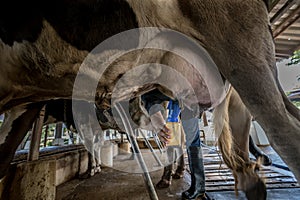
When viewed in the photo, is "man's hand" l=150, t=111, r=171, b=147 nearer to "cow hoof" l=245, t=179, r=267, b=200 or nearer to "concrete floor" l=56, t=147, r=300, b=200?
"concrete floor" l=56, t=147, r=300, b=200

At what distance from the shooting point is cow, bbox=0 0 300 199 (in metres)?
0.55

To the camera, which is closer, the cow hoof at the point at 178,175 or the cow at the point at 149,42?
the cow at the point at 149,42

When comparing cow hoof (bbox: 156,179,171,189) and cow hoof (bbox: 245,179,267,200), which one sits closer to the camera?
cow hoof (bbox: 245,179,267,200)

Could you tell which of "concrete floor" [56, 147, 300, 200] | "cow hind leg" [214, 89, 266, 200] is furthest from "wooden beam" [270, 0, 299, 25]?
"concrete floor" [56, 147, 300, 200]

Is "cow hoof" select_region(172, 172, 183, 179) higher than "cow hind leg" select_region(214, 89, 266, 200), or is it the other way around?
"cow hind leg" select_region(214, 89, 266, 200)

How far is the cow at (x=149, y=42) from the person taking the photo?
547 mm

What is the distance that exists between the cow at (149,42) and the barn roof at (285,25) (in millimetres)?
883

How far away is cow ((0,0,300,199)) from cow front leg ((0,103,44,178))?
48 centimetres

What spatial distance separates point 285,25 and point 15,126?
253 cm

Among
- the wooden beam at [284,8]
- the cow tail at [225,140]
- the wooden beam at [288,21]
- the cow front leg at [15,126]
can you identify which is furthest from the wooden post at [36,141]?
the wooden beam at [288,21]

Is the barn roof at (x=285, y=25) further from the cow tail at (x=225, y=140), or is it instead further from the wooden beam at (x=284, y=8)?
the cow tail at (x=225, y=140)

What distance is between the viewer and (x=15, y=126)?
3.50ft

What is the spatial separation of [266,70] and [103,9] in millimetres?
573

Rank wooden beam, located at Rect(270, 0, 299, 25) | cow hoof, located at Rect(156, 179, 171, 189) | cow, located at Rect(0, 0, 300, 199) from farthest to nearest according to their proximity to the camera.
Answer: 1. cow hoof, located at Rect(156, 179, 171, 189)
2. wooden beam, located at Rect(270, 0, 299, 25)
3. cow, located at Rect(0, 0, 300, 199)
